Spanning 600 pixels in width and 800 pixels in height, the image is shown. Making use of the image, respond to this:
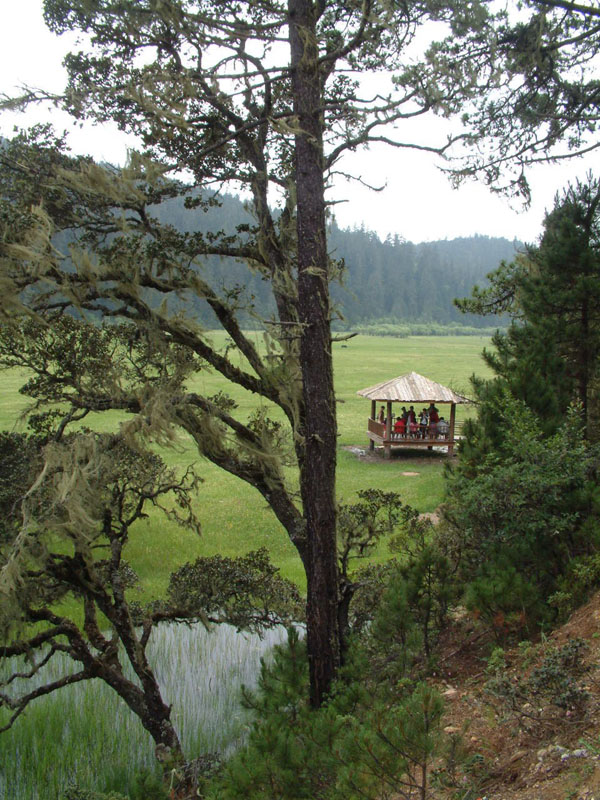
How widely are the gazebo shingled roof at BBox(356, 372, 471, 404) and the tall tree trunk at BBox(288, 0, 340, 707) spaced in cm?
1620

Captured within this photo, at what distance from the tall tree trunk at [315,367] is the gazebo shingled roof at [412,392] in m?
16.2

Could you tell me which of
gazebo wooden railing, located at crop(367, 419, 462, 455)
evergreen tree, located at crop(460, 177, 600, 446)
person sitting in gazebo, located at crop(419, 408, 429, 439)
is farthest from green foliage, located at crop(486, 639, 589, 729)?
person sitting in gazebo, located at crop(419, 408, 429, 439)

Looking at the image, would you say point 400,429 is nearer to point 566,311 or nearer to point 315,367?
point 566,311

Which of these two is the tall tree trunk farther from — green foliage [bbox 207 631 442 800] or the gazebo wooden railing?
the gazebo wooden railing

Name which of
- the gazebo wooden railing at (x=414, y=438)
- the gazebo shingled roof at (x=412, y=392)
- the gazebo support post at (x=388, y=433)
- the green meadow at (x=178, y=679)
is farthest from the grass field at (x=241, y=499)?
the gazebo shingled roof at (x=412, y=392)

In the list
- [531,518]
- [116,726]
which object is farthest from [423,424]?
[531,518]

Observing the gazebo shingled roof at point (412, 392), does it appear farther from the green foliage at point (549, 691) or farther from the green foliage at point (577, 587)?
the green foliage at point (549, 691)

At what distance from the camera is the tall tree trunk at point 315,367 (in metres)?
5.70

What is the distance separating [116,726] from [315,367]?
5.25m

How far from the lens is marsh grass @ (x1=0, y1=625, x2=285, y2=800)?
6.88 m

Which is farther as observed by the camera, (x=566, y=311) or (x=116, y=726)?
(x=566, y=311)

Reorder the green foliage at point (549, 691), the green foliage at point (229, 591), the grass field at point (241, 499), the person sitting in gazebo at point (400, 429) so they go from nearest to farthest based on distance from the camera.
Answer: the green foliage at point (549, 691)
the green foliage at point (229, 591)
the grass field at point (241, 499)
the person sitting in gazebo at point (400, 429)

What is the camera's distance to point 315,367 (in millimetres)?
5777

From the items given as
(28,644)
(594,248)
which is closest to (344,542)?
(28,644)
